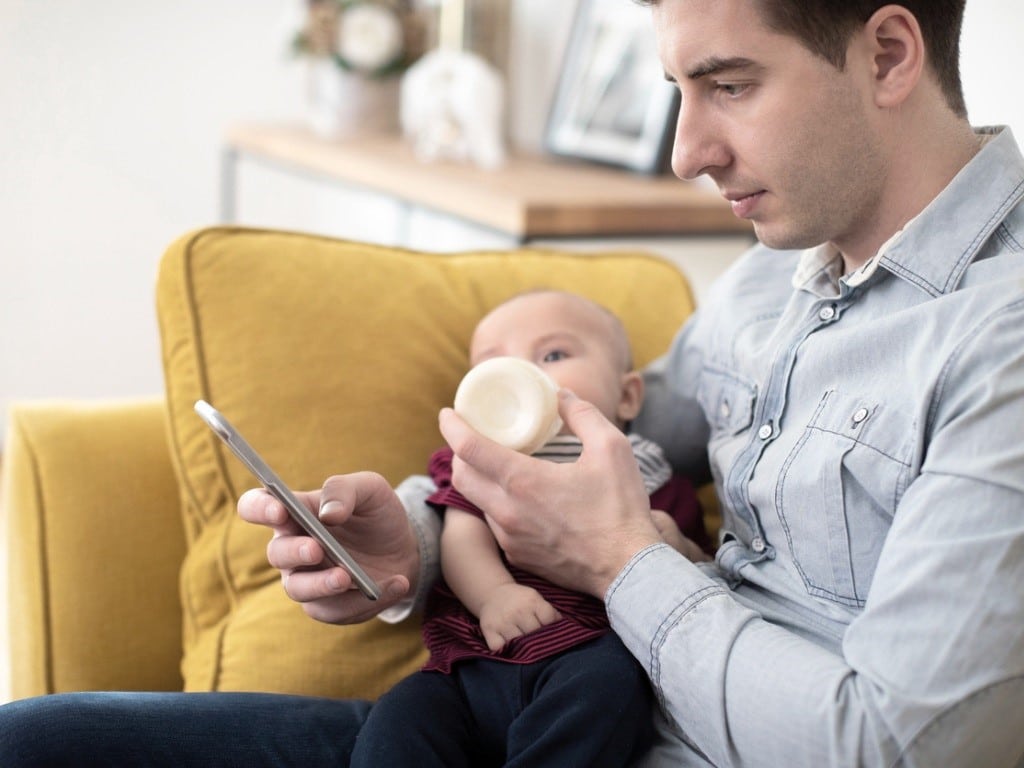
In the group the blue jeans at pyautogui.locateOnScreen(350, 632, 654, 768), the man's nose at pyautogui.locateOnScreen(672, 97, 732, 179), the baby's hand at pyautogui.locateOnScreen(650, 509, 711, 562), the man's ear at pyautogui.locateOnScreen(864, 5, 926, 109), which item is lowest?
the blue jeans at pyautogui.locateOnScreen(350, 632, 654, 768)

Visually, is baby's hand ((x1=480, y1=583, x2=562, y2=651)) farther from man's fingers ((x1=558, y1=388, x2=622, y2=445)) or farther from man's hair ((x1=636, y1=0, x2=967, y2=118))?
man's hair ((x1=636, y1=0, x2=967, y2=118))

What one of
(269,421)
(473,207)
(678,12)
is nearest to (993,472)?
(678,12)

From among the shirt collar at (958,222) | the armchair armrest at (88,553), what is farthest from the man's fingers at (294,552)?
the shirt collar at (958,222)

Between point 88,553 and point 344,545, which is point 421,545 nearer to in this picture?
point 344,545

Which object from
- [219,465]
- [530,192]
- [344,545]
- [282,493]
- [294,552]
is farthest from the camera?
[530,192]

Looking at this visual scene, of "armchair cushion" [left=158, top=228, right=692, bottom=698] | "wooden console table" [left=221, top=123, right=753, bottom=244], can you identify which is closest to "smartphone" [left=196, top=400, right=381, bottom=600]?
A: "armchair cushion" [left=158, top=228, right=692, bottom=698]

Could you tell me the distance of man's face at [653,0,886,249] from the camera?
113 centimetres

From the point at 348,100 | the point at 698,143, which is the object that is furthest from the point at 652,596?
the point at 348,100

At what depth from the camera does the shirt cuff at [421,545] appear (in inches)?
52.6

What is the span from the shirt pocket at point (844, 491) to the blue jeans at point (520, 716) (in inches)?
8.2

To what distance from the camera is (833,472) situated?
1.10 m

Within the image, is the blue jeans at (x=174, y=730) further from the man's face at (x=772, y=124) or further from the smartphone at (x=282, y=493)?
the man's face at (x=772, y=124)

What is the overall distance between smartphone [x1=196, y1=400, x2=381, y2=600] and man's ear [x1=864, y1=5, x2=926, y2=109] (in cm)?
68

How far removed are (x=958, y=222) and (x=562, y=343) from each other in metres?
0.52
